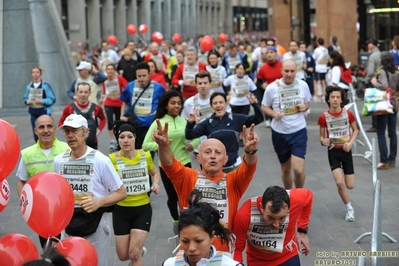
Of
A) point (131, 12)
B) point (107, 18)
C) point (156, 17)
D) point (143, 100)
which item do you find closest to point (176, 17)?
point (156, 17)

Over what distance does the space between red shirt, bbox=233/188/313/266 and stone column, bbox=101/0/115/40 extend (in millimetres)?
54587

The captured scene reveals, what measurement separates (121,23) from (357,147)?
48645 mm

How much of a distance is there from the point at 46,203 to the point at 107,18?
55.5 m

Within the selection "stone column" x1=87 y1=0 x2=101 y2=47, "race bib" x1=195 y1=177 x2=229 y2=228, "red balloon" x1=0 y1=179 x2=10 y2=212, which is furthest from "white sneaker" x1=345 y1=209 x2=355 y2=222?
"stone column" x1=87 y1=0 x2=101 y2=47

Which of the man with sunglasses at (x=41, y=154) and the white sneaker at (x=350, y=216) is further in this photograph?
the white sneaker at (x=350, y=216)

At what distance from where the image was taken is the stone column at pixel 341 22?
91.6 ft

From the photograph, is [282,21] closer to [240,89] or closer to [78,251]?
[240,89]

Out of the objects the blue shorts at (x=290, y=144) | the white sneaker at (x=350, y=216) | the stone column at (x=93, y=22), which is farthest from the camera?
the stone column at (x=93, y=22)

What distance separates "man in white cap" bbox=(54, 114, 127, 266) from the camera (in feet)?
22.7

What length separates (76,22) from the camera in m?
54.0

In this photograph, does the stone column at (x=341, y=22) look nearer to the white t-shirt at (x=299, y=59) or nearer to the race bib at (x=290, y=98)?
the white t-shirt at (x=299, y=59)

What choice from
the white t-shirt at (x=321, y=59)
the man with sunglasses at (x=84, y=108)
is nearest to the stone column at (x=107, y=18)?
the white t-shirt at (x=321, y=59)

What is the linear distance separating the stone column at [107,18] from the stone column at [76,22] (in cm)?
599

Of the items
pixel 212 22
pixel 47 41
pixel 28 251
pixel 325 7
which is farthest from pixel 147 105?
pixel 212 22
